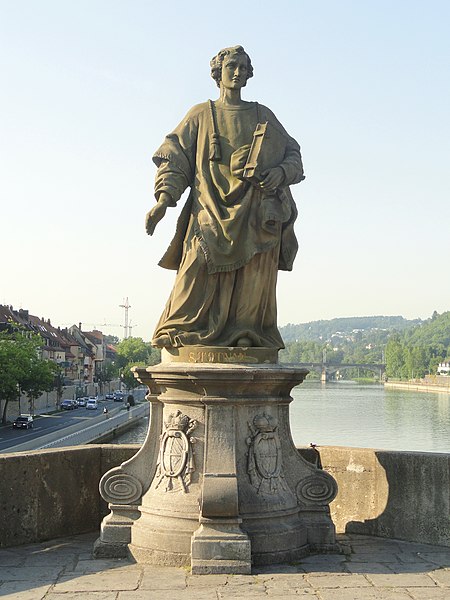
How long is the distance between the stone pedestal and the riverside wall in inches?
35.3

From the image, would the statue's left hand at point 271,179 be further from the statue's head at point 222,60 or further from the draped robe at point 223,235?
the statue's head at point 222,60

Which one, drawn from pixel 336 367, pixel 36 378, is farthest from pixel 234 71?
pixel 336 367

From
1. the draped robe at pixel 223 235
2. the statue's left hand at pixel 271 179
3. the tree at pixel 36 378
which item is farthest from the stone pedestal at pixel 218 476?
the tree at pixel 36 378

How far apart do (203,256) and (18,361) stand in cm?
4672

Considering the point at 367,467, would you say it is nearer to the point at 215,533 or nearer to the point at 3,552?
the point at 215,533

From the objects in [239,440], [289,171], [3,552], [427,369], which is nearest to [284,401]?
[239,440]

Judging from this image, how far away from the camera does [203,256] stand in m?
6.91

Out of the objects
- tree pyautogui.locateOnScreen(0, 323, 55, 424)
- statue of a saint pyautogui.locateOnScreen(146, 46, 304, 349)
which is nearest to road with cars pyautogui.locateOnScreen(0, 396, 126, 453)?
tree pyautogui.locateOnScreen(0, 323, 55, 424)

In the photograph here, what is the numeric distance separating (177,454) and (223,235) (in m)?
1.87

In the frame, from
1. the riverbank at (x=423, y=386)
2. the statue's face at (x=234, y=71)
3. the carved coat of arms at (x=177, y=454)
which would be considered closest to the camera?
the carved coat of arms at (x=177, y=454)

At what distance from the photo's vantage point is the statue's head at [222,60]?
24.1 feet

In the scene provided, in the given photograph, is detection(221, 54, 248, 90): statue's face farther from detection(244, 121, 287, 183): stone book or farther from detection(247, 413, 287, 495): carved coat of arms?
detection(247, 413, 287, 495): carved coat of arms

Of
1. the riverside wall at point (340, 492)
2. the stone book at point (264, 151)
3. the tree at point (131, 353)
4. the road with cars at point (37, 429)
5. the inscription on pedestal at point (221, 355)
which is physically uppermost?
the tree at point (131, 353)

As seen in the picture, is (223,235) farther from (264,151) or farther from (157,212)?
(264,151)
